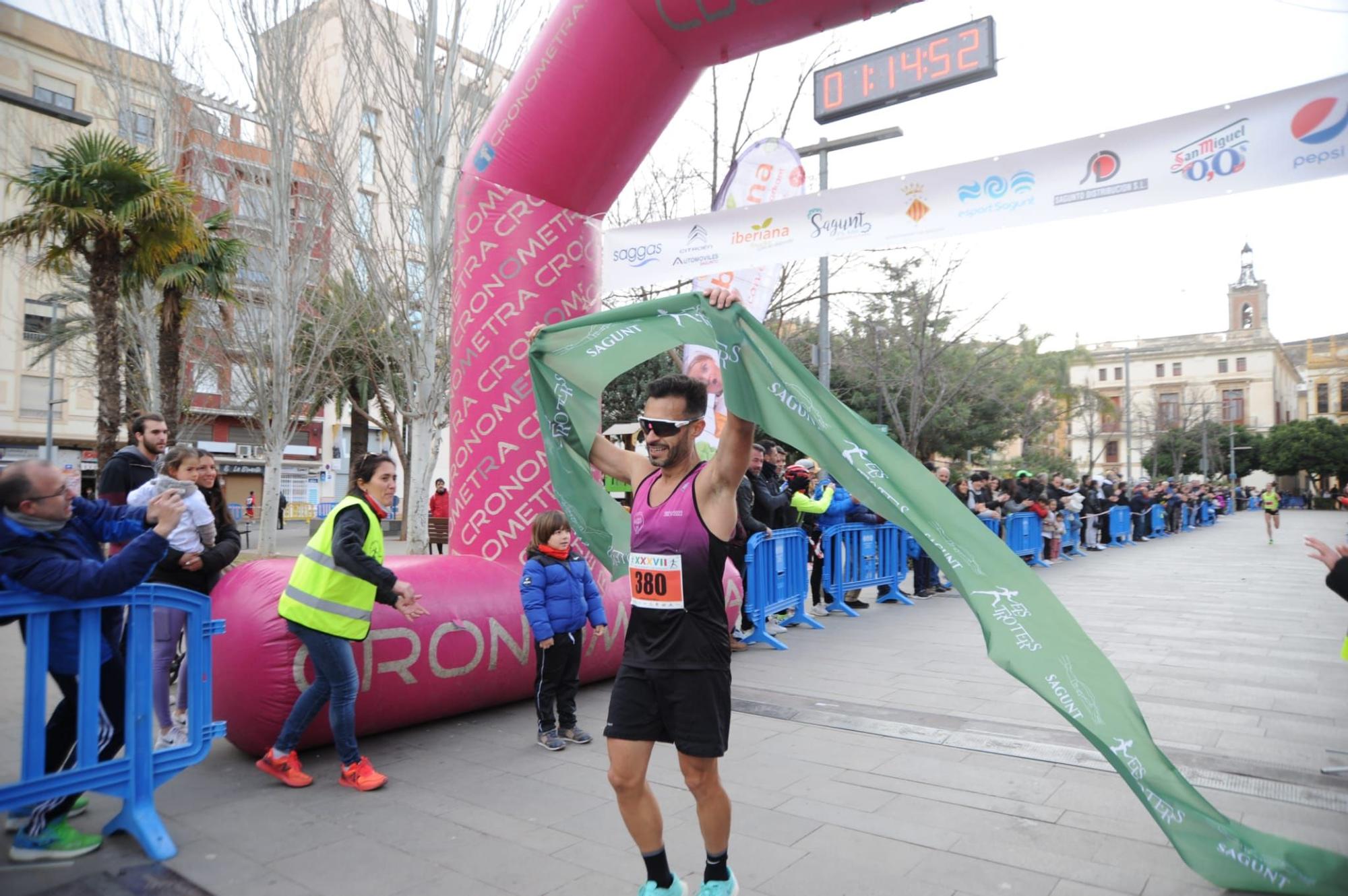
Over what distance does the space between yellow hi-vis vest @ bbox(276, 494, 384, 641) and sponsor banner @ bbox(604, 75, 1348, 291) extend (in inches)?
234

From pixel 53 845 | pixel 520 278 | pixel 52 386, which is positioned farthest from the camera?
pixel 52 386

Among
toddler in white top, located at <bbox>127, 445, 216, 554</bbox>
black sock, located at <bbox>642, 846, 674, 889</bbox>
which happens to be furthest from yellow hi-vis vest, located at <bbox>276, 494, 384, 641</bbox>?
black sock, located at <bbox>642, 846, 674, 889</bbox>

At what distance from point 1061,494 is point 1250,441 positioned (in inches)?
2201

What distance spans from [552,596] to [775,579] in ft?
13.6

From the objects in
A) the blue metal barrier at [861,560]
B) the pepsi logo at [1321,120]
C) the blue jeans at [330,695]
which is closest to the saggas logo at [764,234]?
the blue metal barrier at [861,560]

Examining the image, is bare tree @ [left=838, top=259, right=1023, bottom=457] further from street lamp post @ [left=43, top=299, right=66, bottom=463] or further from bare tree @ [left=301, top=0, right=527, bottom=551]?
street lamp post @ [left=43, top=299, right=66, bottom=463]

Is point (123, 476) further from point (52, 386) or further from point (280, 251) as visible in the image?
point (52, 386)

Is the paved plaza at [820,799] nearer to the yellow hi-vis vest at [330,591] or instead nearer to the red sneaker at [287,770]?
the red sneaker at [287,770]

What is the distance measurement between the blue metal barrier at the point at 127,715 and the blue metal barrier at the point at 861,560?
24.5 ft

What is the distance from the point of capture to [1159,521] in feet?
91.8

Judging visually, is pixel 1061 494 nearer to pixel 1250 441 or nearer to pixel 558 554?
pixel 558 554

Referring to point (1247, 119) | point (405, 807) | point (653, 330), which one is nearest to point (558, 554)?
point (405, 807)

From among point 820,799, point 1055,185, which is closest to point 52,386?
point 1055,185

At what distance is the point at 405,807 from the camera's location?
14.2 feet
